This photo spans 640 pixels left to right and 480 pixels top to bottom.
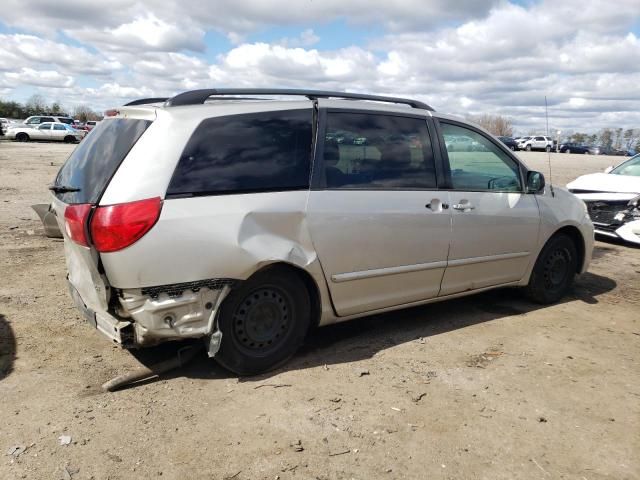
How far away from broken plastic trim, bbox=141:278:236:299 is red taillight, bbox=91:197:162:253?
0.32 metres

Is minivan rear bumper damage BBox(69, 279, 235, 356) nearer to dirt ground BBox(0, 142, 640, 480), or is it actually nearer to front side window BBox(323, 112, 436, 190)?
dirt ground BBox(0, 142, 640, 480)

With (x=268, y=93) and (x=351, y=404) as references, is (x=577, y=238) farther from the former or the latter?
(x=268, y=93)

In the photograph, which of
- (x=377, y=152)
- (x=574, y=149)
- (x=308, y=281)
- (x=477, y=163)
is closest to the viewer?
(x=308, y=281)

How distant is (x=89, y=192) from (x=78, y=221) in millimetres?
194

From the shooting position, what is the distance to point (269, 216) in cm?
363

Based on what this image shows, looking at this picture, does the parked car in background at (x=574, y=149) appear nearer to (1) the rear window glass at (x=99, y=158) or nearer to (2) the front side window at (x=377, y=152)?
(2) the front side window at (x=377, y=152)

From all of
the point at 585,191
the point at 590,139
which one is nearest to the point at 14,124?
the point at 585,191

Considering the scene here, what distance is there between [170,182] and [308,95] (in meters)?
1.35

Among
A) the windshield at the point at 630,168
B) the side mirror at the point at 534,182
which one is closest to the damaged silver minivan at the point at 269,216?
the side mirror at the point at 534,182

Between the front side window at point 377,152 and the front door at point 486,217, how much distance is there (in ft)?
1.02

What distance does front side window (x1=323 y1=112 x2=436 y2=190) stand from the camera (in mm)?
4039

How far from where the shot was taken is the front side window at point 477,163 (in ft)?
15.5

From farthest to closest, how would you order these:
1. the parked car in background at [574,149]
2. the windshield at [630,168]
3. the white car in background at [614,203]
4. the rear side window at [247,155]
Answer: the parked car in background at [574,149], the windshield at [630,168], the white car in background at [614,203], the rear side window at [247,155]

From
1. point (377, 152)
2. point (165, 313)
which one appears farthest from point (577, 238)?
point (165, 313)
